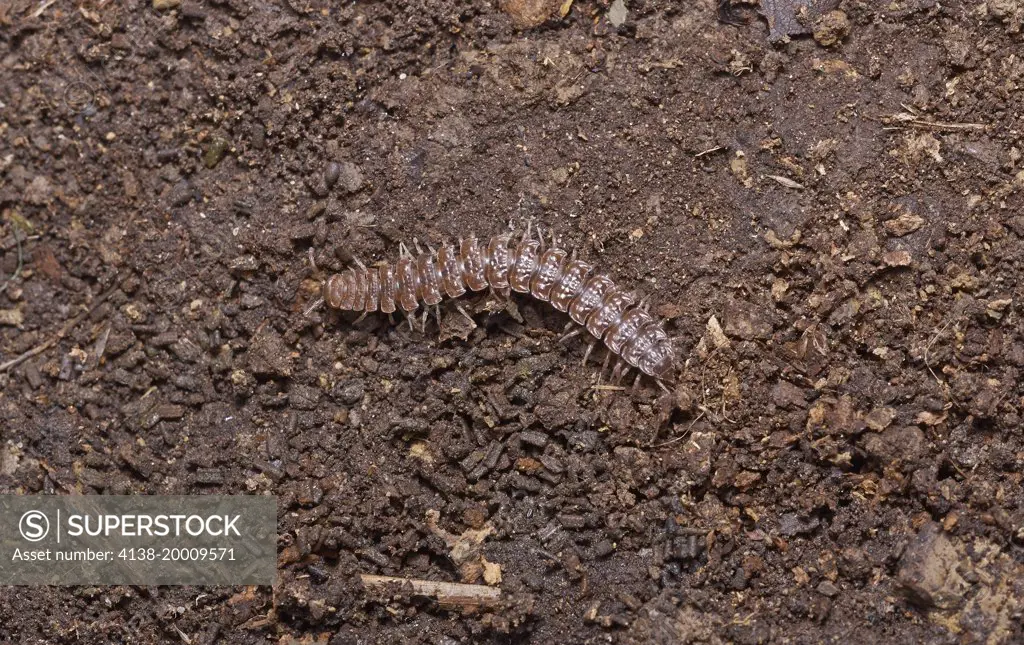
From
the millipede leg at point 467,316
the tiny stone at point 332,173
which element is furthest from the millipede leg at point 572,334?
the tiny stone at point 332,173

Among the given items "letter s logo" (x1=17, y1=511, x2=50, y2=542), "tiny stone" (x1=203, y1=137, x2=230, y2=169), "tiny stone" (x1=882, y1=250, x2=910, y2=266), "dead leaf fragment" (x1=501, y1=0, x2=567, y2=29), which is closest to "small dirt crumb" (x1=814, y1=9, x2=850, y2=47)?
"tiny stone" (x1=882, y1=250, x2=910, y2=266)

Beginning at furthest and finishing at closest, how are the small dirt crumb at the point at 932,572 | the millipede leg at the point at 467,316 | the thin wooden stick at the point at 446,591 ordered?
the millipede leg at the point at 467,316 → the thin wooden stick at the point at 446,591 → the small dirt crumb at the point at 932,572

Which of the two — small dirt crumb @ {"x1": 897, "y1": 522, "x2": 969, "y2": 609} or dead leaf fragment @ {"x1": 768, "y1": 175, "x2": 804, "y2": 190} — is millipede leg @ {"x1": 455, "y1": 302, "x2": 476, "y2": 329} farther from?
small dirt crumb @ {"x1": 897, "y1": 522, "x2": 969, "y2": 609}

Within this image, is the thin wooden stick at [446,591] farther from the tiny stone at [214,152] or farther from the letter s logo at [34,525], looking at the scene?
the tiny stone at [214,152]

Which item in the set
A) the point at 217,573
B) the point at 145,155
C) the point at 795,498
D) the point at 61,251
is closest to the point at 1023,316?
the point at 795,498

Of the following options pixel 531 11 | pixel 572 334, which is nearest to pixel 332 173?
pixel 531 11

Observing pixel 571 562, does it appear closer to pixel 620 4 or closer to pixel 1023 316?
pixel 1023 316
